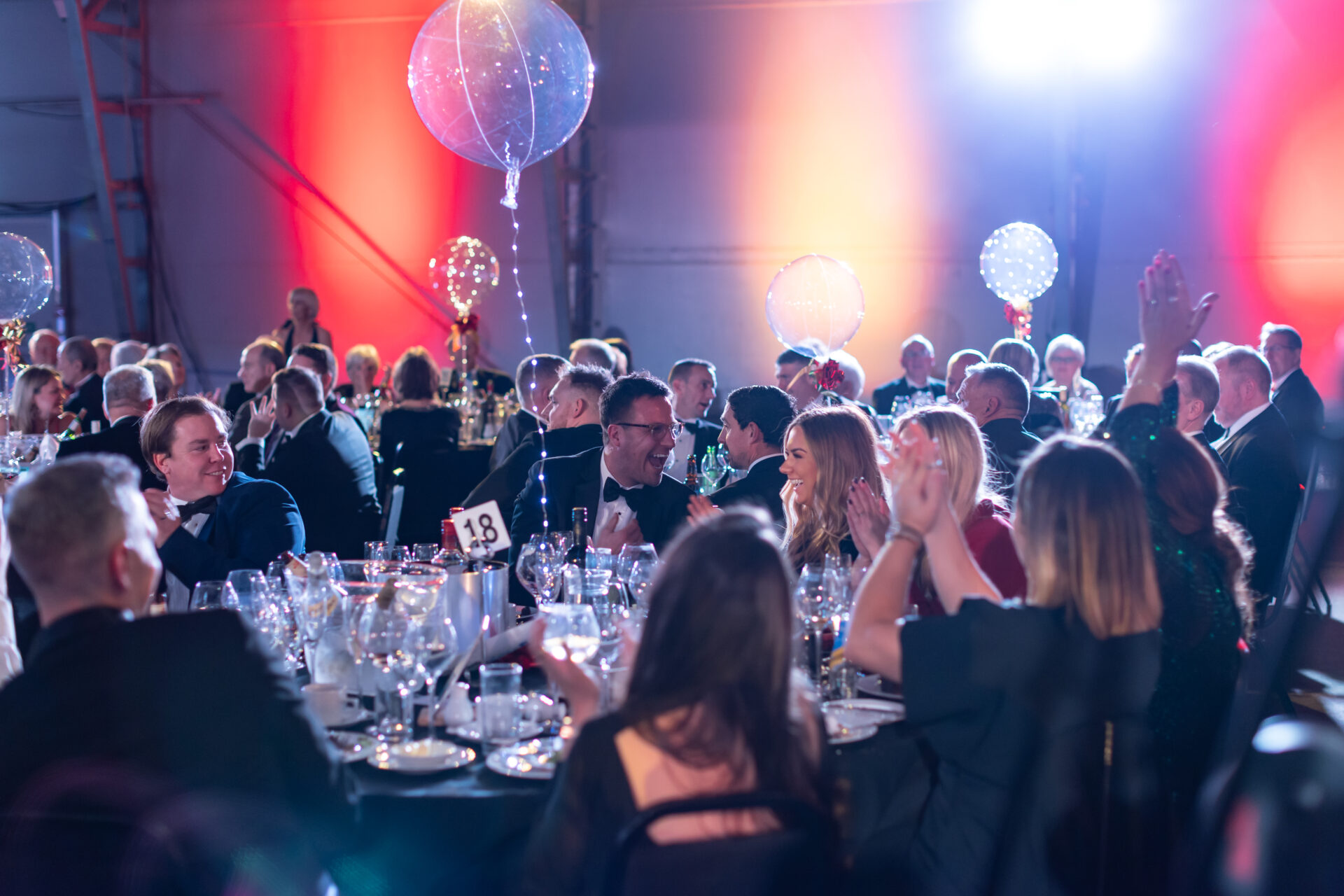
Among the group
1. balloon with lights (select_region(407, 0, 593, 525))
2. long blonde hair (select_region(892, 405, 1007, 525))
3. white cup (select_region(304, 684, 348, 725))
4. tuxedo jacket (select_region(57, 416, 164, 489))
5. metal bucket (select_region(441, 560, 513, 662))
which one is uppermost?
balloon with lights (select_region(407, 0, 593, 525))

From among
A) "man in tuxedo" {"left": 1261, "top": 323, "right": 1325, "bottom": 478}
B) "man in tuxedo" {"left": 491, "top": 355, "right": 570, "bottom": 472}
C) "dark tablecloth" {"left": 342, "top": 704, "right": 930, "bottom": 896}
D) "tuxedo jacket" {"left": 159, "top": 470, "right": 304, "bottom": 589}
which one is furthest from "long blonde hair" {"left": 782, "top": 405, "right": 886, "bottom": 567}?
"man in tuxedo" {"left": 1261, "top": 323, "right": 1325, "bottom": 478}

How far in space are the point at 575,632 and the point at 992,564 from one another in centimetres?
109

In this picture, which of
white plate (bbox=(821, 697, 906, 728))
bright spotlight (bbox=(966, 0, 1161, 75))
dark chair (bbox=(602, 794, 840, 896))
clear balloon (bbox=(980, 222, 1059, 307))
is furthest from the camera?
bright spotlight (bbox=(966, 0, 1161, 75))

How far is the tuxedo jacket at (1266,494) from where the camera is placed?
4.64 m

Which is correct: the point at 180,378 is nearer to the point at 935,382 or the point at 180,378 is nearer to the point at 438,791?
the point at 935,382

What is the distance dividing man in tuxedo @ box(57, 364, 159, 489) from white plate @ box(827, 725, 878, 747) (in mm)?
3160

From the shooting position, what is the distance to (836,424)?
3244 mm

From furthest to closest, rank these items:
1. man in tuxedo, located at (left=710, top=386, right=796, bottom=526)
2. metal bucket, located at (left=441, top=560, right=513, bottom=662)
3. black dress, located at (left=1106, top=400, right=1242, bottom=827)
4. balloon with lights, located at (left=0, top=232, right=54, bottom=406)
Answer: balloon with lights, located at (left=0, top=232, right=54, bottom=406)
man in tuxedo, located at (left=710, top=386, right=796, bottom=526)
metal bucket, located at (left=441, top=560, right=513, bottom=662)
black dress, located at (left=1106, top=400, right=1242, bottom=827)

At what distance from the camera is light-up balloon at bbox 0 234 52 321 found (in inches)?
302

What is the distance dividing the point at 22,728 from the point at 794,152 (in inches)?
351

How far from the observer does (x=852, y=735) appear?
2.16m

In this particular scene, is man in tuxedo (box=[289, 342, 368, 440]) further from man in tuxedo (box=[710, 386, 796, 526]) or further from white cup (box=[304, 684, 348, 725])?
white cup (box=[304, 684, 348, 725])

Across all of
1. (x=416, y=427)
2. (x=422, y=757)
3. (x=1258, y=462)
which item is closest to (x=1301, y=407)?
(x=1258, y=462)

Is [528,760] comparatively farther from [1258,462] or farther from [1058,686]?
[1258,462]
